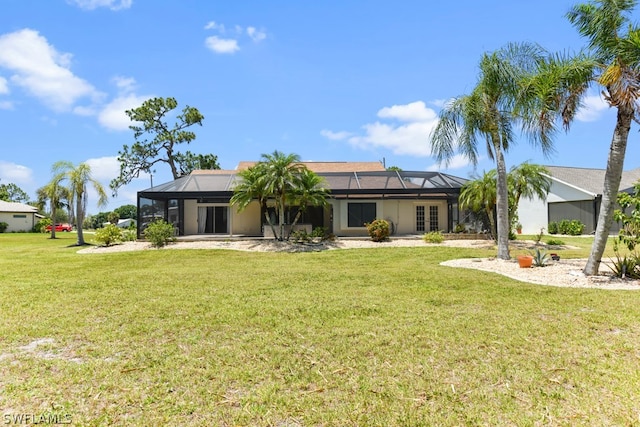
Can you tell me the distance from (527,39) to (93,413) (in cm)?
1371

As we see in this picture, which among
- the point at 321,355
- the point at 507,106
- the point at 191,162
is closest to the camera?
the point at 321,355

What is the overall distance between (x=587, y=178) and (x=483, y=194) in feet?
63.9

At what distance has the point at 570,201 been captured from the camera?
27.5 metres

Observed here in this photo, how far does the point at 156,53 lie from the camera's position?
41.0 feet

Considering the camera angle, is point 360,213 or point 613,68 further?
point 360,213

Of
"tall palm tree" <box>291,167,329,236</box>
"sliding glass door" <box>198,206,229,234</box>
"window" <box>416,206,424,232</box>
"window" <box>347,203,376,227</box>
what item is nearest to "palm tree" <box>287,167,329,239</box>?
"tall palm tree" <box>291,167,329,236</box>

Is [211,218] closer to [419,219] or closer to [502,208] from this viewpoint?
[419,219]

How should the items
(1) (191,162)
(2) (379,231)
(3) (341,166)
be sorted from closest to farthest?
(2) (379,231)
(3) (341,166)
(1) (191,162)

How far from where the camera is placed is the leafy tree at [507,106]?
9141mm

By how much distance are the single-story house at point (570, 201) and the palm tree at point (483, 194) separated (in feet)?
29.5

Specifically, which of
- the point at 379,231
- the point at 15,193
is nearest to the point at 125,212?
the point at 15,193

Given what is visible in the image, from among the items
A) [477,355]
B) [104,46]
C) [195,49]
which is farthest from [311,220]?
[477,355]

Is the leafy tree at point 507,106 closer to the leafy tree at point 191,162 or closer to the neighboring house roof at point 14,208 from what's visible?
the leafy tree at point 191,162

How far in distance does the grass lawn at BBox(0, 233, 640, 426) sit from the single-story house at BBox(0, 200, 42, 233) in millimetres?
48432
